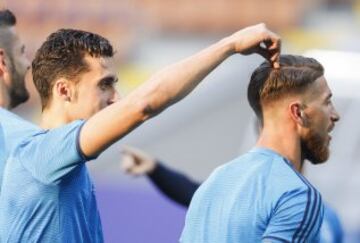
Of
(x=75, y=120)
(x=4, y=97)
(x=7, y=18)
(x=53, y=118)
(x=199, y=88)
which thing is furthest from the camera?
(x=199, y=88)

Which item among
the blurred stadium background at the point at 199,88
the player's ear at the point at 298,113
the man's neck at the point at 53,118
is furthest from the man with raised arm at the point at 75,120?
the blurred stadium background at the point at 199,88

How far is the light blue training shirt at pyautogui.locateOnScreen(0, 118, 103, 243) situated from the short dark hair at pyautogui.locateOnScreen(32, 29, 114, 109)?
25cm

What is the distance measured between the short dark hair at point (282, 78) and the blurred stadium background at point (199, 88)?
170 inches

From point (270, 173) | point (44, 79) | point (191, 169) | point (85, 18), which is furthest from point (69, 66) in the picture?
point (85, 18)

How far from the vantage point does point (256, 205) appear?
3.11 m

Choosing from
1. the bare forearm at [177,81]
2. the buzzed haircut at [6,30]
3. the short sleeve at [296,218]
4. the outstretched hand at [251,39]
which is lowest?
the short sleeve at [296,218]

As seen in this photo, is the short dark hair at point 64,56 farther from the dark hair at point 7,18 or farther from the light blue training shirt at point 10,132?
the dark hair at point 7,18

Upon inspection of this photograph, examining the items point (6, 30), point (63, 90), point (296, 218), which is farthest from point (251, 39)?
point (6, 30)

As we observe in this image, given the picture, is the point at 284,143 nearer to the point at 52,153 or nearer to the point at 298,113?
the point at 298,113

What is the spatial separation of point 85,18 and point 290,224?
38.4 feet

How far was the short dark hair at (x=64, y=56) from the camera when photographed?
3.61 metres

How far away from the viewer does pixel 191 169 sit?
406 inches

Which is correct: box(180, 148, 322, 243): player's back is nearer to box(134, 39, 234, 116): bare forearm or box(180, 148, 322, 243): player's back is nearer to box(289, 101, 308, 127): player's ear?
box(289, 101, 308, 127): player's ear

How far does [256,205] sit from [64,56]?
88cm
